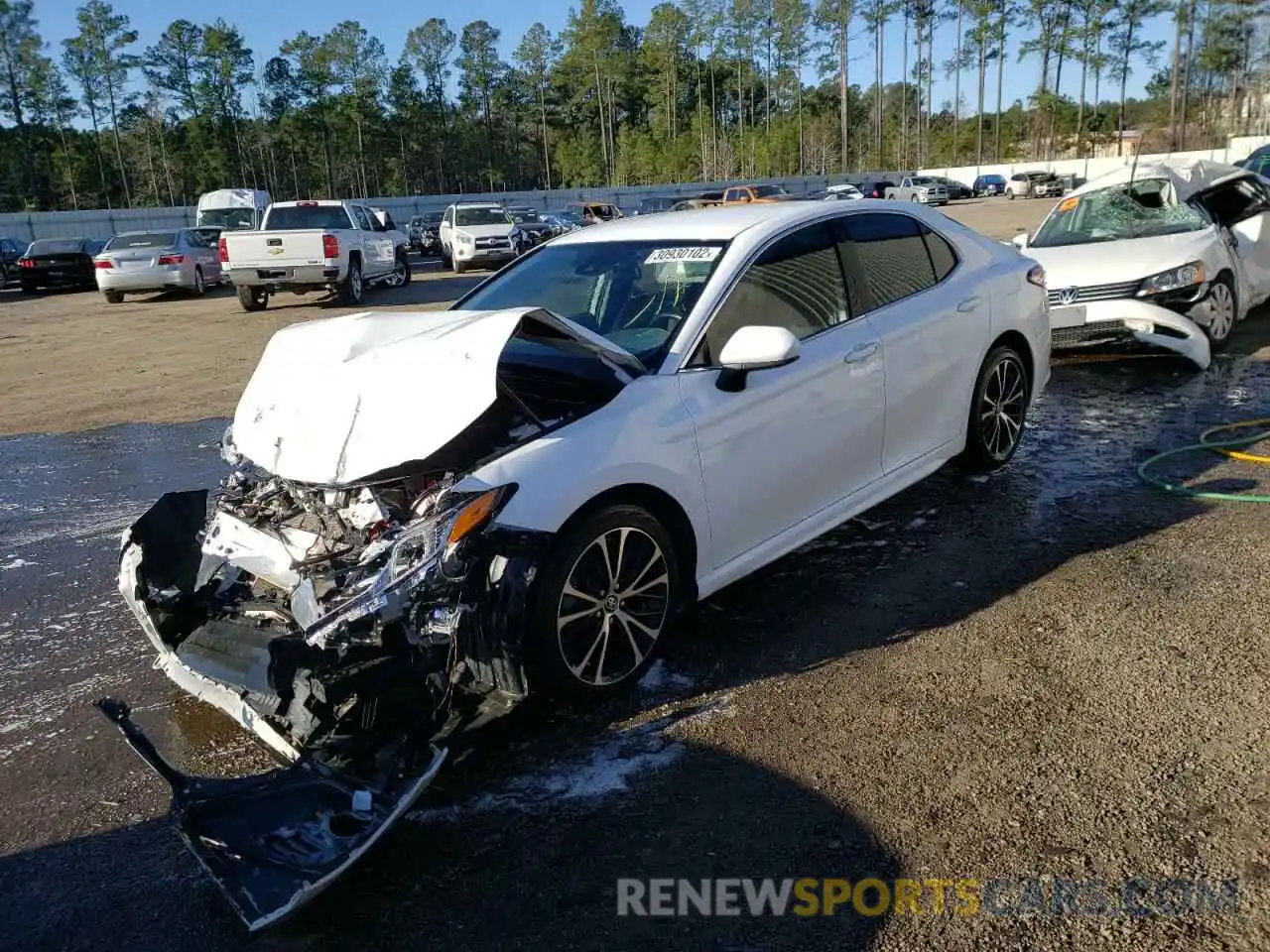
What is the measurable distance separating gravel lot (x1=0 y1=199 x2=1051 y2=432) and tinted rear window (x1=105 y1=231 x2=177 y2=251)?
1.24m

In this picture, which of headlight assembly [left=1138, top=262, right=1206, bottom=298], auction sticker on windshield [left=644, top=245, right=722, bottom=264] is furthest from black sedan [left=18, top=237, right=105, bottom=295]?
auction sticker on windshield [left=644, top=245, right=722, bottom=264]

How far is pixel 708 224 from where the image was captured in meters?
4.61

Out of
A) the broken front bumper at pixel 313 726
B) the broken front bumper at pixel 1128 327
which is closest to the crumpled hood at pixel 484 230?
the broken front bumper at pixel 1128 327

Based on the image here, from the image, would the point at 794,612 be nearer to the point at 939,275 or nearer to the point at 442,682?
the point at 442,682

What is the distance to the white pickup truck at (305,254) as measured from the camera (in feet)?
56.6

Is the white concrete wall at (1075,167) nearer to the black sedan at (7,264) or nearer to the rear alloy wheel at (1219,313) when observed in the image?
the rear alloy wheel at (1219,313)

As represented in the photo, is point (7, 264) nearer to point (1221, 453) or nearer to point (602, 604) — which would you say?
point (602, 604)

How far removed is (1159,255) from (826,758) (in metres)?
7.47

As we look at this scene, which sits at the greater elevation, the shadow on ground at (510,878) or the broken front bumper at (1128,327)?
the broken front bumper at (1128,327)

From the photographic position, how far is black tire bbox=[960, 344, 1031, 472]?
18.1ft

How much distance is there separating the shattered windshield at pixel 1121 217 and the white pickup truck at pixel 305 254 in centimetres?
1209

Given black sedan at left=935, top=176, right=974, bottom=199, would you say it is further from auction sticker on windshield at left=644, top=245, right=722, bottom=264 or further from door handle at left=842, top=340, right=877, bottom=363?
auction sticker on windshield at left=644, top=245, right=722, bottom=264

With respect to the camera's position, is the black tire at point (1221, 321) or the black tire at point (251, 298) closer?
the black tire at point (1221, 321)

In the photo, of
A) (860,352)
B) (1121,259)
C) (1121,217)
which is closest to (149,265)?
(1121,217)
